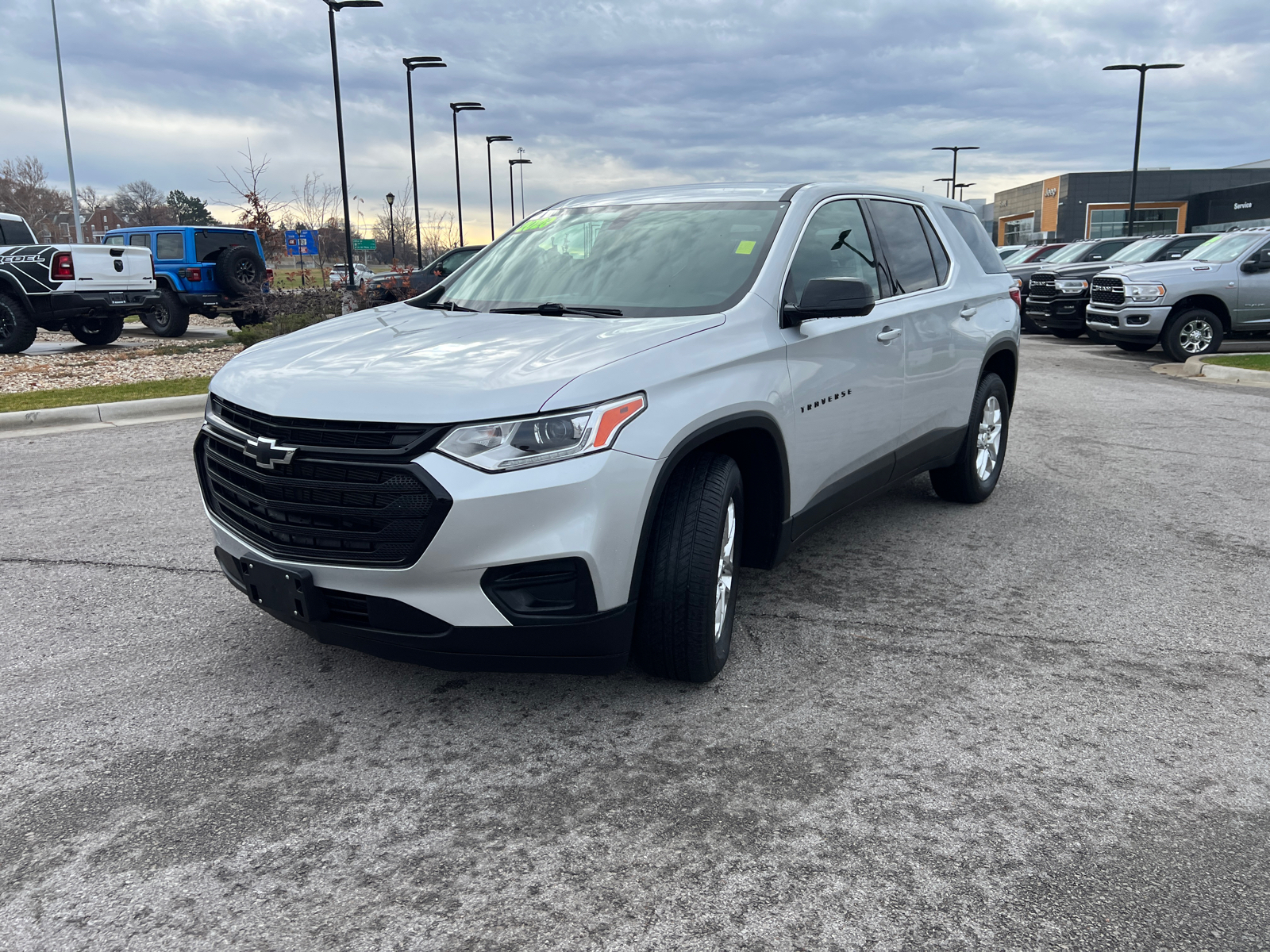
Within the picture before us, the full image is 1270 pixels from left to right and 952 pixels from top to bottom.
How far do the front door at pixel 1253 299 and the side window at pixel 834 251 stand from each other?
12300 millimetres

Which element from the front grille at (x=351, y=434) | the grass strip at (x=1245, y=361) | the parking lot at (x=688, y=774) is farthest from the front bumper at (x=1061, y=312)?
the front grille at (x=351, y=434)

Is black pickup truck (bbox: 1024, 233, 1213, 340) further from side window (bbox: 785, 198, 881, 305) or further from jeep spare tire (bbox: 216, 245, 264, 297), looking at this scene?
side window (bbox: 785, 198, 881, 305)

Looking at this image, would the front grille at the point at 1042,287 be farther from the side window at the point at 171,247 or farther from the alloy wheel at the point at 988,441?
the side window at the point at 171,247

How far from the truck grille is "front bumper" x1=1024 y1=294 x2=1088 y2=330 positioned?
58.6 ft

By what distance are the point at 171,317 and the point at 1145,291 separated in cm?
1606

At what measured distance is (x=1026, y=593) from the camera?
4.61 meters

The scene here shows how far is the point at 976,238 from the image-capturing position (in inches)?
245

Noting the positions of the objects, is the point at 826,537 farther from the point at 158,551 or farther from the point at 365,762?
the point at 158,551

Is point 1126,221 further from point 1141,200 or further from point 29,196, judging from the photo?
point 29,196

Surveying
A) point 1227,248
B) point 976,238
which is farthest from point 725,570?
point 1227,248

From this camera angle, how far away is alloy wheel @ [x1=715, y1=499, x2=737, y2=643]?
138 inches

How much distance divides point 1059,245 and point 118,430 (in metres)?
23.6

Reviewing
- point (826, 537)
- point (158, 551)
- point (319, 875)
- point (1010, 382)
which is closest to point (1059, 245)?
point (1010, 382)

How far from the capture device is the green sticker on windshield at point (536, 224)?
486 cm
